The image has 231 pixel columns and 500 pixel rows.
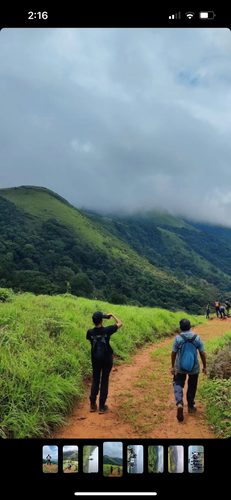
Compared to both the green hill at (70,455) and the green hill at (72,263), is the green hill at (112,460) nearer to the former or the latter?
the green hill at (70,455)

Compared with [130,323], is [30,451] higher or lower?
higher

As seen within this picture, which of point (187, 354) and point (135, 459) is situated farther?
point (187, 354)

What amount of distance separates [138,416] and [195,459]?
122 inches

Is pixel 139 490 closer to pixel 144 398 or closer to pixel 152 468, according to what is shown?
pixel 152 468

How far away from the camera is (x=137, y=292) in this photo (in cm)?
7131

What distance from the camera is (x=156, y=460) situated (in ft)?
6.37

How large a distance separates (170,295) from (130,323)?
182 ft
